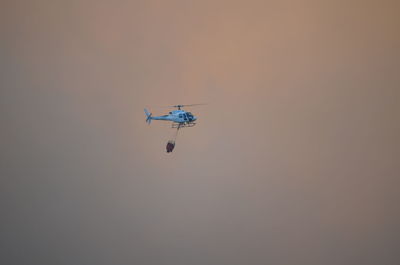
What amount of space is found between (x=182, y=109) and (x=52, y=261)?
4.19 ft

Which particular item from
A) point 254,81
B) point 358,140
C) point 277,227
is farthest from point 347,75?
point 277,227

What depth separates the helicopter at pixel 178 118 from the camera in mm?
2186

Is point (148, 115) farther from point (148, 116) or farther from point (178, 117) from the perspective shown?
point (178, 117)

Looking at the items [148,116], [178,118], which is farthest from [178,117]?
[148,116]

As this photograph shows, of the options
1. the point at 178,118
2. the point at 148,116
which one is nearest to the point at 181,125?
the point at 178,118

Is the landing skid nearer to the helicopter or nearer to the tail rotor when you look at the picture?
the helicopter

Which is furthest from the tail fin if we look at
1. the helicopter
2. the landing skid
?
the landing skid

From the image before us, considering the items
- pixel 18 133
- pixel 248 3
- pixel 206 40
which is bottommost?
pixel 18 133

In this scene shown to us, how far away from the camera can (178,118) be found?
2189 mm

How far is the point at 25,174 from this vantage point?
87.4 inches

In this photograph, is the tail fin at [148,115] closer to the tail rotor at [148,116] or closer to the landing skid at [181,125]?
the tail rotor at [148,116]

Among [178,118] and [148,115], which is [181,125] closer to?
[178,118]

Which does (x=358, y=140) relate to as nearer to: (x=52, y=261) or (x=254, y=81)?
(x=254, y=81)

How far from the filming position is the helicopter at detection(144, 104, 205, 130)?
219cm
